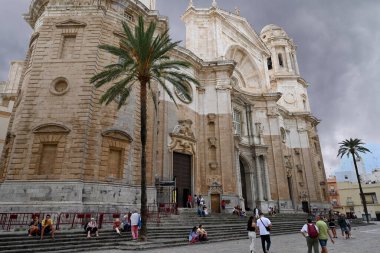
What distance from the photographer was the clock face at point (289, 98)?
144ft

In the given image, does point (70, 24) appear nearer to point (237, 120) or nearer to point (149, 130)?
point (149, 130)

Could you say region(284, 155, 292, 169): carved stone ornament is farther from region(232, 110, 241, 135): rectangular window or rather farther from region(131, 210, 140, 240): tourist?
region(131, 210, 140, 240): tourist

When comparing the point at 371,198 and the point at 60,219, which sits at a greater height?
the point at 371,198

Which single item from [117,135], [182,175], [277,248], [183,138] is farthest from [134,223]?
[183,138]

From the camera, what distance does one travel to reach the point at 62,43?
19719 mm

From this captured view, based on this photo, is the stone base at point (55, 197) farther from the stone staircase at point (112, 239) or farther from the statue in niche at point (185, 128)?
the statue in niche at point (185, 128)

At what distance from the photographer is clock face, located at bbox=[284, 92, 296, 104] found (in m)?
43.9

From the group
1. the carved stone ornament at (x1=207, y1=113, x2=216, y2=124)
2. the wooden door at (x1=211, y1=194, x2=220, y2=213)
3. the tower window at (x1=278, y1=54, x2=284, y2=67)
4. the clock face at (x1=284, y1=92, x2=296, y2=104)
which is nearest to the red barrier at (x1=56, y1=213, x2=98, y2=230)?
the wooden door at (x1=211, y1=194, x2=220, y2=213)

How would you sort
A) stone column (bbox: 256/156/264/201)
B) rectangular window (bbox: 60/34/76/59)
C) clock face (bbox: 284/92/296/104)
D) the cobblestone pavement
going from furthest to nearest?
clock face (bbox: 284/92/296/104) → stone column (bbox: 256/156/264/201) → rectangular window (bbox: 60/34/76/59) → the cobblestone pavement

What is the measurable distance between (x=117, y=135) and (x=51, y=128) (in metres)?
3.95

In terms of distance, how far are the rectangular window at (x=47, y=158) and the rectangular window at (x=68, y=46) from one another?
6.43 m

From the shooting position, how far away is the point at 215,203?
25.4m

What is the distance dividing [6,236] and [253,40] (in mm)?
37394

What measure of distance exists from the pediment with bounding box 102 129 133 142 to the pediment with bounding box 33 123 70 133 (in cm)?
230
